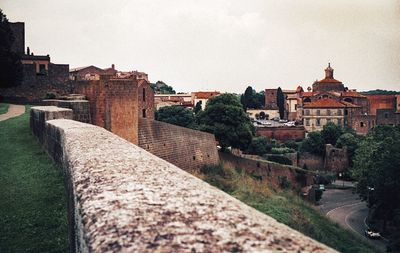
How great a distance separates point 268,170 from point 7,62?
826 inches

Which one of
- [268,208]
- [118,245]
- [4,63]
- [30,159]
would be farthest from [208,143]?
[118,245]

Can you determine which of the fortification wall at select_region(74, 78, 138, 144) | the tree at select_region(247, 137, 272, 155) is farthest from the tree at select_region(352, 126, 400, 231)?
the tree at select_region(247, 137, 272, 155)

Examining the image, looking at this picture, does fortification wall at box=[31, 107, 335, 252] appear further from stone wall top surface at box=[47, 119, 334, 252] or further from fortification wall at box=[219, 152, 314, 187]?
fortification wall at box=[219, 152, 314, 187]

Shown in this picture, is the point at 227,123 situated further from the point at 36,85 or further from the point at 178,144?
the point at 36,85

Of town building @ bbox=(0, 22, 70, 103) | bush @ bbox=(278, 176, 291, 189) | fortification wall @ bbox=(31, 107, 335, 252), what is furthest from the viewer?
bush @ bbox=(278, 176, 291, 189)

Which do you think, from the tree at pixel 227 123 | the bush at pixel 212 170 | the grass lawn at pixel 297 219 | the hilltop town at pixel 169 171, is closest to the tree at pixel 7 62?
the hilltop town at pixel 169 171

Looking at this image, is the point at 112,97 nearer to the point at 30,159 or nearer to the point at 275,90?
the point at 30,159

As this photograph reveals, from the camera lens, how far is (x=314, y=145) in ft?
208

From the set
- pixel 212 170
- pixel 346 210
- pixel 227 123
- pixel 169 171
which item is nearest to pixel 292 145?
pixel 227 123

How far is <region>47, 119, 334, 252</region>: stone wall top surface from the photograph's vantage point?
6.85 ft

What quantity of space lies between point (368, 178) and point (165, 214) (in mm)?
32359

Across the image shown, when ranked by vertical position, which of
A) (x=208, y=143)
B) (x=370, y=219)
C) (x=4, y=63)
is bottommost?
(x=370, y=219)

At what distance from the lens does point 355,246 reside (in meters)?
19.0

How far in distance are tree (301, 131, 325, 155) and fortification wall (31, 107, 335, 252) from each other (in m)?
61.6
